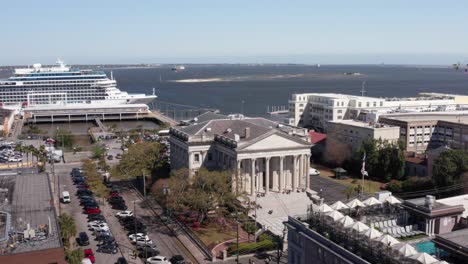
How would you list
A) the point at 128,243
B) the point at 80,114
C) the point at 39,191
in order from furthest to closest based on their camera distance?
the point at 80,114 < the point at 39,191 < the point at 128,243

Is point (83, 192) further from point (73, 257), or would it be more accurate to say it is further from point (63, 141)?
point (63, 141)

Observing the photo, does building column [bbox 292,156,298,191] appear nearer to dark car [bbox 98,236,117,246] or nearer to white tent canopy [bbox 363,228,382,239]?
dark car [bbox 98,236,117,246]

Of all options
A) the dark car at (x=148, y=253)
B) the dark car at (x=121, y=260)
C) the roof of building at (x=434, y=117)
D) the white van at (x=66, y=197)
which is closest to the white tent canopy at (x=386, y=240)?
the dark car at (x=148, y=253)

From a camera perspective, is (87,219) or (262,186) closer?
(87,219)

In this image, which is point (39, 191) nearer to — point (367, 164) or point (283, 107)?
A: point (367, 164)

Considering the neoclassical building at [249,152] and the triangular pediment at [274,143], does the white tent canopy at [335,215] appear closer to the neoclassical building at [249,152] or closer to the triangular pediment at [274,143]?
the neoclassical building at [249,152]

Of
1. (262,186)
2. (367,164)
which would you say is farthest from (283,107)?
(262,186)
